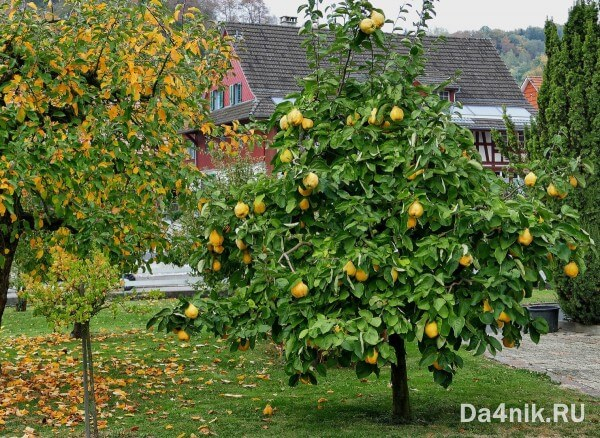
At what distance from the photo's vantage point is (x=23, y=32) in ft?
29.0

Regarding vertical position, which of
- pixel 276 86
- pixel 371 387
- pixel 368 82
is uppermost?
pixel 276 86

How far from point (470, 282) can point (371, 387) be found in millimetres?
4276

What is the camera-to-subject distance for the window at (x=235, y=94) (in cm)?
4259

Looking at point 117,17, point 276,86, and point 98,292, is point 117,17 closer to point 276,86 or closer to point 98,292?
point 98,292

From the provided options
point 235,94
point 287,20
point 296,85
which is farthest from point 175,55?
point 287,20

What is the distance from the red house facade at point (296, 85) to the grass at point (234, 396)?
2347cm

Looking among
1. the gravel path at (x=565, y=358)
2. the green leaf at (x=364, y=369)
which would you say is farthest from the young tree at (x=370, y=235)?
the gravel path at (x=565, y=358)

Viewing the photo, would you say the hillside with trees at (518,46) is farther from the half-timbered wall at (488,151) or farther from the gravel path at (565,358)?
the gravel path at (565,358)

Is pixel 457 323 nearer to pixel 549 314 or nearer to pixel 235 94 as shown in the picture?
pixel 549 314

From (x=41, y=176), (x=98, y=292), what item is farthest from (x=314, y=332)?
(x=41, y=176)

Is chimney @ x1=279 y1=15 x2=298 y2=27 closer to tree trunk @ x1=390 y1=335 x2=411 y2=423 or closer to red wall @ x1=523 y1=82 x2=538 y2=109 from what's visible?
red wall @ x1=523 y1=82 x2=538 y2=109

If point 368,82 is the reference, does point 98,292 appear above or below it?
below

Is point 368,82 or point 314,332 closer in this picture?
point 314,332

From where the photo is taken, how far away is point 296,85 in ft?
133
